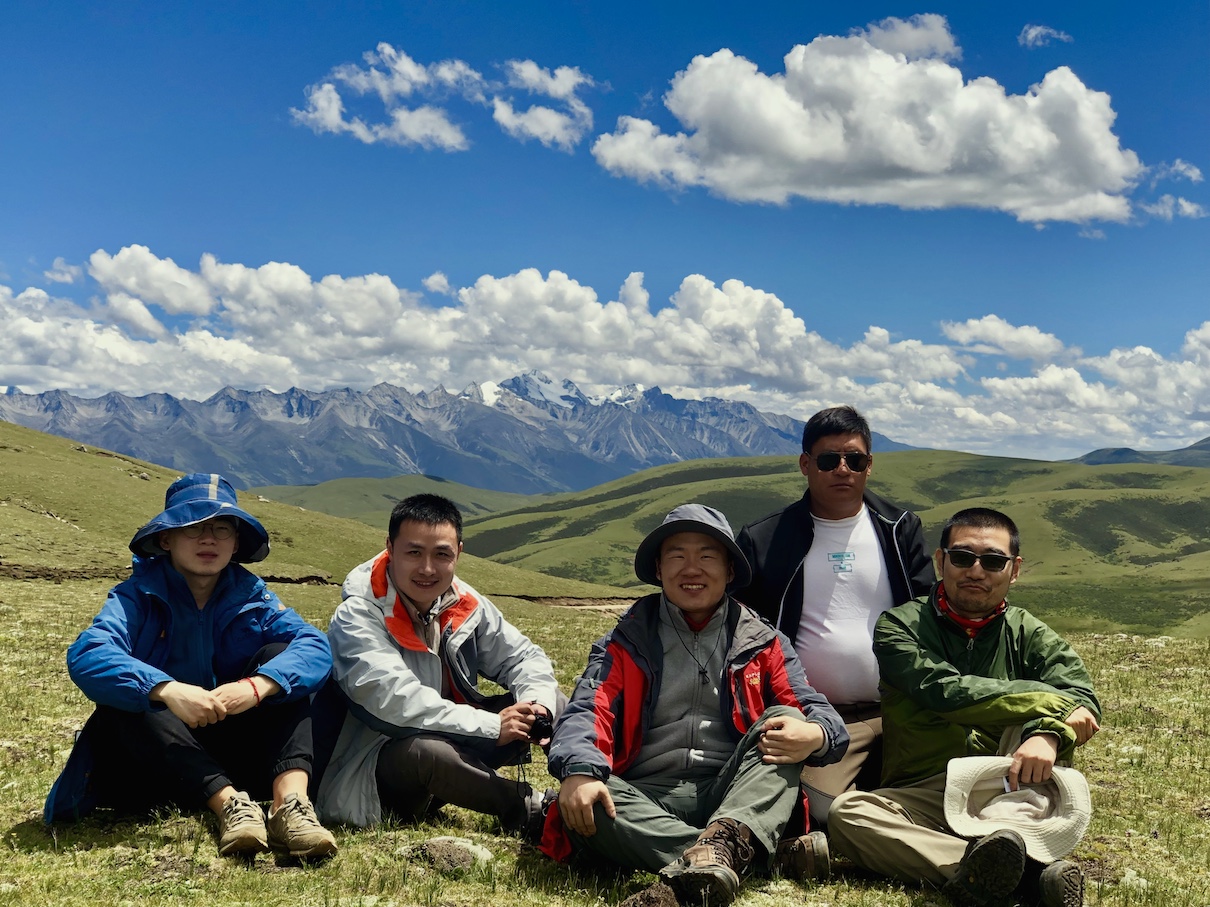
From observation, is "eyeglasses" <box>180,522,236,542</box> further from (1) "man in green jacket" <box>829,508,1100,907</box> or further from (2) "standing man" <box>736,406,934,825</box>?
(1) "man in green jacket" <box>829,508,1100,907</box>

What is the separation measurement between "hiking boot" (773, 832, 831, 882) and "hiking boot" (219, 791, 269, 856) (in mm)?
4616

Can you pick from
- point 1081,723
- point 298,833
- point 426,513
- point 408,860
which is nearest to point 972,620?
point 1081,723

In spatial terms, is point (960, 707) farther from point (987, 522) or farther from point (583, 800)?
point (583, 800)

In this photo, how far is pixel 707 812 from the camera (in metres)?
7.72

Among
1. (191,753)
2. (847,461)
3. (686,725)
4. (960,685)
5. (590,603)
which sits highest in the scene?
(847,461)

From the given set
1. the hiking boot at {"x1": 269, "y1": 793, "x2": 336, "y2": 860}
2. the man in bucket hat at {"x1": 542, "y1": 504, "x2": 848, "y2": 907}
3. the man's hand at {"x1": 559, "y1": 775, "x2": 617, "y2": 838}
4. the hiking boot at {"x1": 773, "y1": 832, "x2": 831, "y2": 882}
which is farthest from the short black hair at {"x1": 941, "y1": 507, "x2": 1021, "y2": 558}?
the hiking boot at {"x1": 269, "y1": 793, "x2": 336, "y2": 860}

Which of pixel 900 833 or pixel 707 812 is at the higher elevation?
pixel 707 812

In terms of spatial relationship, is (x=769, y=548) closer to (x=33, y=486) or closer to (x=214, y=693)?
(x=214, y=693)

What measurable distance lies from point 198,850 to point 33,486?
244 ft

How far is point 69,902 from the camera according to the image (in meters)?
6.39

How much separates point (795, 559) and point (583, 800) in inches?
157

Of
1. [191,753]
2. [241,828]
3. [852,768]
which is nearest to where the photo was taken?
[241,828]

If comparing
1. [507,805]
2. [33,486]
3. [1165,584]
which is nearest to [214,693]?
[507,805]

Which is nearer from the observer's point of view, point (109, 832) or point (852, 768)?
point (109, 832)
